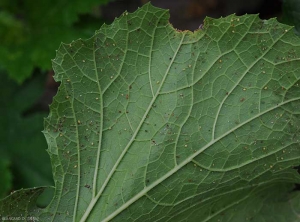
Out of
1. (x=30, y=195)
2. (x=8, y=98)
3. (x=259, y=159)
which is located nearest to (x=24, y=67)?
(x=8, y=98)

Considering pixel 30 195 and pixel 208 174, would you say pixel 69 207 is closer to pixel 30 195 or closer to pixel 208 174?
pixel 30 195

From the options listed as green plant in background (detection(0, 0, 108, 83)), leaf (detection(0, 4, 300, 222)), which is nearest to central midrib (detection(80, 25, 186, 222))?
leaf (detection(0, 4, 300, 222))

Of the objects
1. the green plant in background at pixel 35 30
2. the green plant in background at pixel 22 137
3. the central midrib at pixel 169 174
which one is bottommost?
the central midrib at pixel 169 174

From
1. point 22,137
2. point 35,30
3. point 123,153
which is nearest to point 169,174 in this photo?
point 123,153

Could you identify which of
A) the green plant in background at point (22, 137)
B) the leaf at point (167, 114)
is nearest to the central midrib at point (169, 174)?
the leaf at point (167, 114)

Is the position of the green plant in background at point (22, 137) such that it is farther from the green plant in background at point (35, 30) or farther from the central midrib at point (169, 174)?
the central midrib at point (169, 174)

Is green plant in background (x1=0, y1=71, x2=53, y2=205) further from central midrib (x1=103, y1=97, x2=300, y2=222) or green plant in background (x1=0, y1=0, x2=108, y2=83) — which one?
central midrib (x1=103, y1=97, x2=300, y2=222)

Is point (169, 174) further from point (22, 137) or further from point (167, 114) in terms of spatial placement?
point (22, 137)
